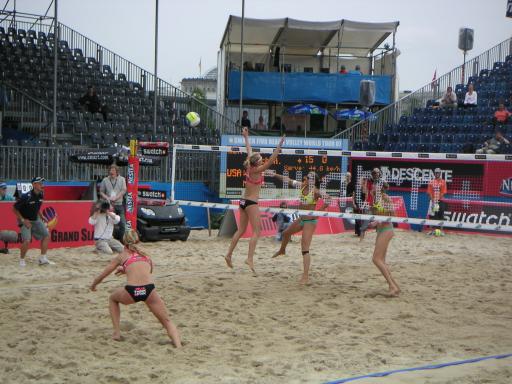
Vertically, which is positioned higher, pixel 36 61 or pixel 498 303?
pixel 36 61

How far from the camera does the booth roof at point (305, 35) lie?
2864 centimetres

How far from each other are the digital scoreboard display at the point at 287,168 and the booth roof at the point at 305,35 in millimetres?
10762

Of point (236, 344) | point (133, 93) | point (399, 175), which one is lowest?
point (236, 344)

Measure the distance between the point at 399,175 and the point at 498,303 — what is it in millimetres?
9207

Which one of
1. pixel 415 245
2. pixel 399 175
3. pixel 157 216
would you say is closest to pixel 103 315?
pixel 157 216

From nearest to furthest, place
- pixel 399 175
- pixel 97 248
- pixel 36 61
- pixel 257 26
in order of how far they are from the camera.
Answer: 1. pixel 97 248
2. pixel 399 175
3. pixel 36 61
4. pixel 257 26

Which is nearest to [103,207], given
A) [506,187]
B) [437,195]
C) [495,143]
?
[437,195]

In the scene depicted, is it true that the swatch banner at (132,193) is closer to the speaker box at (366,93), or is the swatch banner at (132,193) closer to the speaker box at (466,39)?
the speaker box at (366,93)

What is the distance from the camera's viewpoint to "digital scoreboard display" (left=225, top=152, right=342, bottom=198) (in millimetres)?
17730

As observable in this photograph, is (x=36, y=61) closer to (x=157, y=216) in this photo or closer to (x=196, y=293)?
(x=157, y=216)

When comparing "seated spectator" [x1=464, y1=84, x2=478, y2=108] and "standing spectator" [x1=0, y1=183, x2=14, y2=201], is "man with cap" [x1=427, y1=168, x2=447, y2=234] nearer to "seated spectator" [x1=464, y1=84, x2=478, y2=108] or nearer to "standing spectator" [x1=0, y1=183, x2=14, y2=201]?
"seated spectator" [x1=464, y1=84, x2=478, y2=108]

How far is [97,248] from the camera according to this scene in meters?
13.6

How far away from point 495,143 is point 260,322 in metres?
13.4

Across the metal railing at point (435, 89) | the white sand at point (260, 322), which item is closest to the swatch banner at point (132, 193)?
the white sand at point (260, 322)
